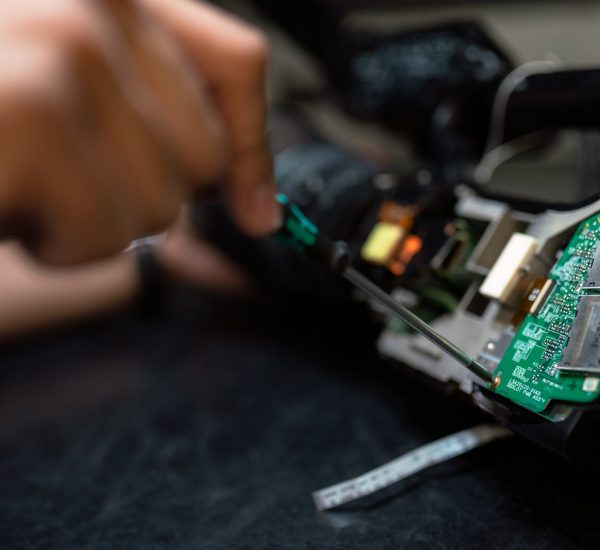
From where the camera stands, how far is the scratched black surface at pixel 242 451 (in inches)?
21.2

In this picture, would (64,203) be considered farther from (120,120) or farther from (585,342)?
(585,342)

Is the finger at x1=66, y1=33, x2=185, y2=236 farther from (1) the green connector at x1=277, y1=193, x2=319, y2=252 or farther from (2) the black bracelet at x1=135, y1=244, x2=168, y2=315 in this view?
(2) the black bracelet at x1=135, y1=244, x2=168, y2=315

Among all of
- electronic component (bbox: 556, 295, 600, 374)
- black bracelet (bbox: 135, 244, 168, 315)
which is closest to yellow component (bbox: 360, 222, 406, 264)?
electronic component (bbox: 556, 295, 600, 374)

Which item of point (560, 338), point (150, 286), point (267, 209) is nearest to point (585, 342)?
point (560, 338)

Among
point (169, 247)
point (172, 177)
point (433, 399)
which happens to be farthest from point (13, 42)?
point (169, 247)

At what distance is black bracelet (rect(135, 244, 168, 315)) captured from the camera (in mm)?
1000

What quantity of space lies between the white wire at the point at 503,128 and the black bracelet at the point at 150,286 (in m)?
0.53

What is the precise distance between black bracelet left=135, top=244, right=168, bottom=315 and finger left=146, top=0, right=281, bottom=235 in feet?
1.32

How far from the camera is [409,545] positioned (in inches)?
20.1

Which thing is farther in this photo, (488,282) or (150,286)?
(150,286)

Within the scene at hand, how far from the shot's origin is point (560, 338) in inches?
20.0

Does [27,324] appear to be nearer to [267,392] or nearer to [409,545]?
[267,392]

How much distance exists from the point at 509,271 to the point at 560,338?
0.27 feet

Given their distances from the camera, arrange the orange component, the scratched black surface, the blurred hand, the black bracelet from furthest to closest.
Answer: the black bracelet, the orange component, the scratched black surface, the blurred hand
